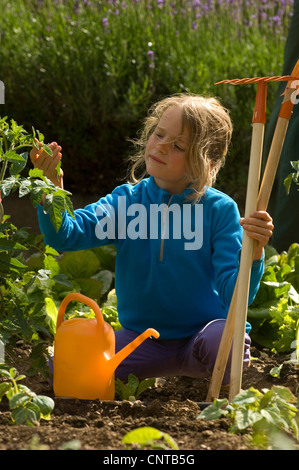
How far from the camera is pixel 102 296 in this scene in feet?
10.1

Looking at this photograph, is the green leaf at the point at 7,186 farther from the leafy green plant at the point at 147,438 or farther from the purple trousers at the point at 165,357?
the purple trousers at the point at 165,357

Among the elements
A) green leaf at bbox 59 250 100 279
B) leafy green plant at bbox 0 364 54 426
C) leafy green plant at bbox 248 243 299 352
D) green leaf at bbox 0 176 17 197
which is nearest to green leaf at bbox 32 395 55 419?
leafy green plant at bbox 0 364 54 426

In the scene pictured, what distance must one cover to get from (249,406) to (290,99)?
2.53 ft

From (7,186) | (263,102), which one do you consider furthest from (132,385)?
(263,102)

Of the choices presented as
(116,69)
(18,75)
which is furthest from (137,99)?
(18,75)

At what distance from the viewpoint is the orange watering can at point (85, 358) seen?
6.59ft

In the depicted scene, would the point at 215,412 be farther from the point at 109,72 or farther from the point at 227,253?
the point at 109,72

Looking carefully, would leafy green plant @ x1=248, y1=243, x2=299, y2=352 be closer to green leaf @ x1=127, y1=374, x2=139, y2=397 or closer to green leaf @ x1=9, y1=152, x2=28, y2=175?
green leaf @ x1=127, y1=374, x2=139, y2=397

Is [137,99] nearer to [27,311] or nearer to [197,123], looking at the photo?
[197,123]

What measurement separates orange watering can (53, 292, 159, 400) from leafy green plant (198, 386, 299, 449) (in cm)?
47

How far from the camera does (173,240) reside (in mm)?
2375

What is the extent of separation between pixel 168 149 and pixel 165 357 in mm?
674

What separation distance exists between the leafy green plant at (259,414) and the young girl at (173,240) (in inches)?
25.7

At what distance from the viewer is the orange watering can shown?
201 centimetres
